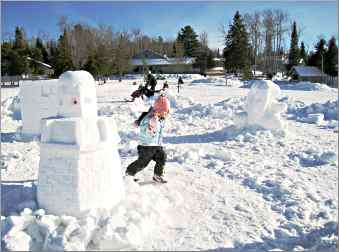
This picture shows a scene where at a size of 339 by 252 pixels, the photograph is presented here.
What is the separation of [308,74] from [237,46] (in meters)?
8.33

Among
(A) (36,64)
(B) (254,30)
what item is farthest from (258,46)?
(A) (36,64)

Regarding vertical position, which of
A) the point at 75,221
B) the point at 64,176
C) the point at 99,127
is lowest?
the point at 75,221

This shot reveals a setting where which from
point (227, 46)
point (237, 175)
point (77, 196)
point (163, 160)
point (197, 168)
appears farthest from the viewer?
point (227, 46)

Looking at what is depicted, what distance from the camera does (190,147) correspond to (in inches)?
282

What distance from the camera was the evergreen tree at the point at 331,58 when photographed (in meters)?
33.6

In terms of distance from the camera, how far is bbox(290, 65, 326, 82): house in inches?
1320

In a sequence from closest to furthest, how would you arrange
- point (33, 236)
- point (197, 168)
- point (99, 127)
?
1. point (33, 236)
2. point (99, 127)
3. point (197, 168)

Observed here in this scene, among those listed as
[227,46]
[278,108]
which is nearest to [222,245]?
[278,108]

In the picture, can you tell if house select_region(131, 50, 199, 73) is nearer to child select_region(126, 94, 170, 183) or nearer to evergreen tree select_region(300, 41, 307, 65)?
evergreen tree select_region(300, 41, 307, 65)

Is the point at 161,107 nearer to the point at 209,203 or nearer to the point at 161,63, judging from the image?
the point at 209,203

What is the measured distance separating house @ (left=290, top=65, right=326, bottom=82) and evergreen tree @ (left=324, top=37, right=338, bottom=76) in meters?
0.88

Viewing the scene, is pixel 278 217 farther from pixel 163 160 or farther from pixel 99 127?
pixel 99 127

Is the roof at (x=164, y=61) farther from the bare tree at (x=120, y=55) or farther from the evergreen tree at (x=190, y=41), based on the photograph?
the bare tree at (x=120, y=55)

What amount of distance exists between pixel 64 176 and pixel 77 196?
0.82 ft
